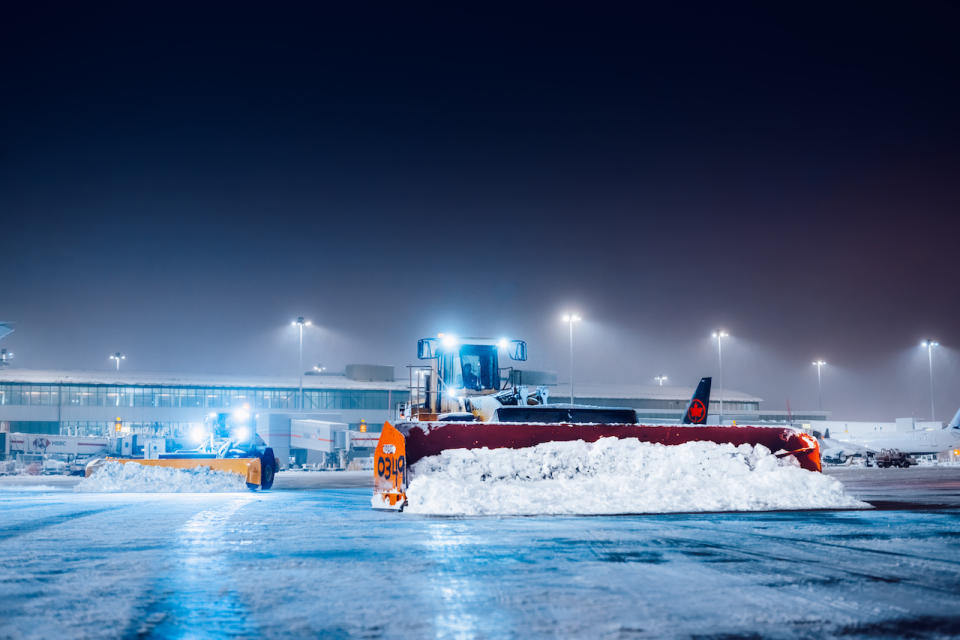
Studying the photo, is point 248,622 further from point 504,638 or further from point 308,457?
point 308,457

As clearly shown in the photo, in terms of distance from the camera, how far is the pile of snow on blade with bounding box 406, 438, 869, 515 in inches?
457

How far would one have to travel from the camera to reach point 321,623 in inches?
194

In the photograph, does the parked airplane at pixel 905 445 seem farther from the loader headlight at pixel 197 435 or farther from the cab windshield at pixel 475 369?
the cab windshield at pixel 475 369

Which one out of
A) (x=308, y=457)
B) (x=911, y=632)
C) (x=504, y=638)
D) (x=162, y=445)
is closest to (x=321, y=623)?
(x=504, y=638)

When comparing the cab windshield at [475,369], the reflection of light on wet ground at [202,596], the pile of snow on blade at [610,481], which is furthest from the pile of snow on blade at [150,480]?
the reflection of light on wet ground at [202,596]

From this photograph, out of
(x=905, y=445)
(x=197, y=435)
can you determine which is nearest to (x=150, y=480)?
(x=197, y=435)

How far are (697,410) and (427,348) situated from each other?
15279 millimetres

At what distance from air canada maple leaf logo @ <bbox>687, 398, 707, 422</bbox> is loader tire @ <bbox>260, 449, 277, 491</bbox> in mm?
13811

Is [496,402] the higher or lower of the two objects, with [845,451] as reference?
higher

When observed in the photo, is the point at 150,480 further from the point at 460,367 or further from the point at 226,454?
the point at 460,367

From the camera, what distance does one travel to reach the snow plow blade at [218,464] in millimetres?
21953

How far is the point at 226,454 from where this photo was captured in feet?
75.5

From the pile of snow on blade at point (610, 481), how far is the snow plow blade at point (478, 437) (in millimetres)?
160

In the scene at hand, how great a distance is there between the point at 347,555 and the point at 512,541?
1.76 m
